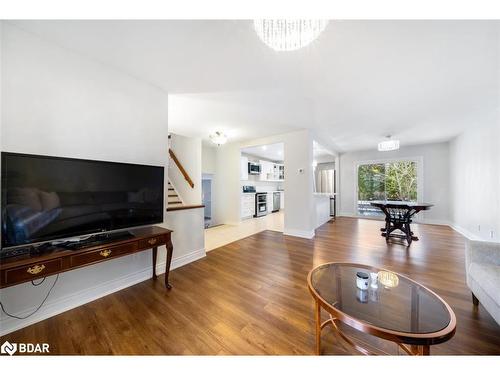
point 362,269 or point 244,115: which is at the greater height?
point 244,115

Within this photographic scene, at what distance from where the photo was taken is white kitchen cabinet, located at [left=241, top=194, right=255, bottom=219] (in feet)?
19.7

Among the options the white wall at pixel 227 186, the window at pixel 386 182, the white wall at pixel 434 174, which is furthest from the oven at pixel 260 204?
the white wall at pixel 434 174

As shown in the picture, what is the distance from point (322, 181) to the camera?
309 inches

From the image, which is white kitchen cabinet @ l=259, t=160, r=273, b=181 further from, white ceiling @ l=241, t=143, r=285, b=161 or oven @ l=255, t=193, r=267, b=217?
oven @ l=255, t=193, r=267, b=217

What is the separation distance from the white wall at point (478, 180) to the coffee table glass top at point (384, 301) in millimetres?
3289

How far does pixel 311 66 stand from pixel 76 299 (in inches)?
128

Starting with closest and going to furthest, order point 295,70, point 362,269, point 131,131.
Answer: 1. point 362,269
2. point 295,70
3. point 131,131

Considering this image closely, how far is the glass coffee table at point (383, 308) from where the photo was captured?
0.92 metres

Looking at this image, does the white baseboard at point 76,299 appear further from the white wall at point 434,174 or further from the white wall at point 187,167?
the white wall at point 434,174

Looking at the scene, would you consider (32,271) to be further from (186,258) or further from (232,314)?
(186,258)

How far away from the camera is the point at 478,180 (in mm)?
3590

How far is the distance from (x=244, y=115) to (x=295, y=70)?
1420 mm
